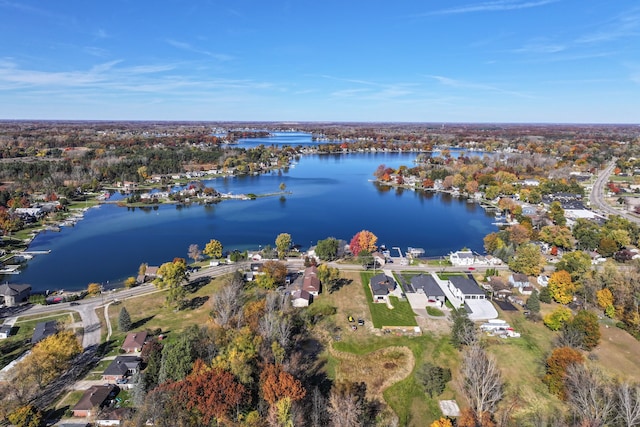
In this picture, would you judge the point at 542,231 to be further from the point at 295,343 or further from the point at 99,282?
the point at 99,282

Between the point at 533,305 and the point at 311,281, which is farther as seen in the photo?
the point at 311,281

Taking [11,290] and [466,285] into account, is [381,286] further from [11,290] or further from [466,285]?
[11,290]

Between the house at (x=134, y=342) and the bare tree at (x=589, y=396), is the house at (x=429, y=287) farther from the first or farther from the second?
the house at (x=134, y=342)

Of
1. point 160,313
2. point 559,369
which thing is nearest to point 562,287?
point 559,369

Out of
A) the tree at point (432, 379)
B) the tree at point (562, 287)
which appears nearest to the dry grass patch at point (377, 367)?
the tree at point (432, 379)

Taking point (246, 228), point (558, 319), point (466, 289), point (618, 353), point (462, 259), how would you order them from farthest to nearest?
point (246, 228), point (462, 259), point (466, 289), point (558, 319), point (618, 353)

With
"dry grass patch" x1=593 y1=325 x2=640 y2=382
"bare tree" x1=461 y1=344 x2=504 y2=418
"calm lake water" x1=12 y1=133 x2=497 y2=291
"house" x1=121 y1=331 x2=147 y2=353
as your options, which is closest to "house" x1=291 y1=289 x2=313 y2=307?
"house" x1=121 y1=331 x2=147 y2=353
